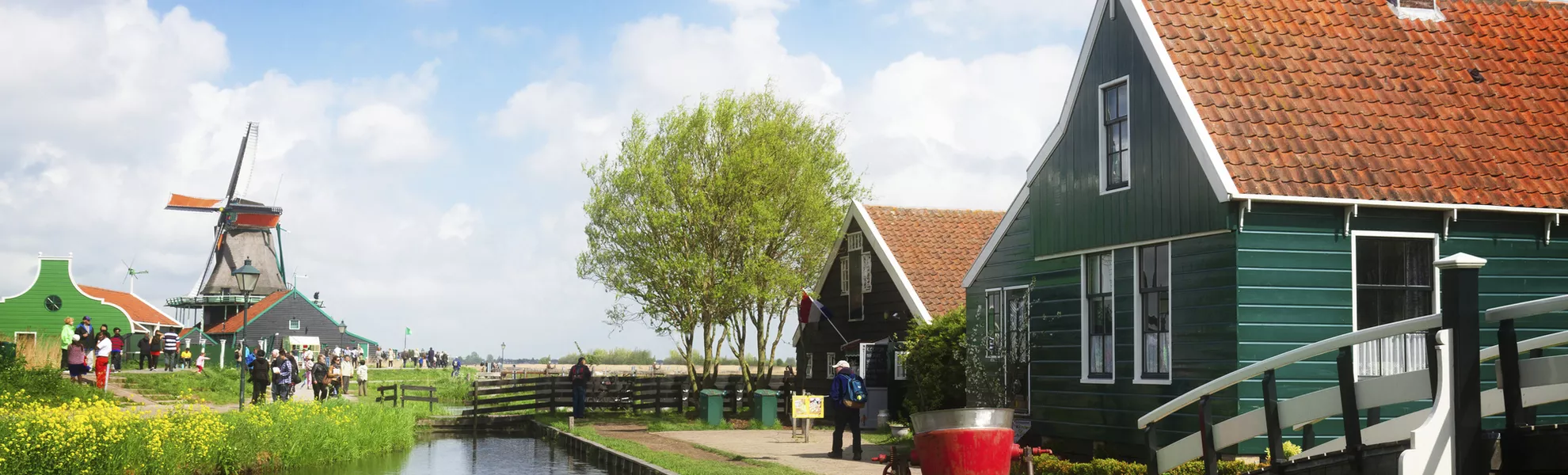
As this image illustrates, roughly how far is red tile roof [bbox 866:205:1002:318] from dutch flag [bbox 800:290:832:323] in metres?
2.74

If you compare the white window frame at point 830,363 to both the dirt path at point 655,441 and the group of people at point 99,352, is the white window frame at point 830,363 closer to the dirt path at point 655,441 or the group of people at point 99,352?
the dirt path at point 655,441

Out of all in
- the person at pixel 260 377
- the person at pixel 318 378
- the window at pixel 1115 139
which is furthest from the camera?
the person at pixel 318 378

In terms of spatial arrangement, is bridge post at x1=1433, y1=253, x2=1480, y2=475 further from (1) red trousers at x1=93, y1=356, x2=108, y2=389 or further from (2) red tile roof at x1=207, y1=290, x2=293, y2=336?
(2) red tile roof at x1=207, y1=290, x2=293, y2=336

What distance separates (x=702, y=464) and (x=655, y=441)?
665 cm

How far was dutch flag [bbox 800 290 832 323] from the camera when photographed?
108 feet

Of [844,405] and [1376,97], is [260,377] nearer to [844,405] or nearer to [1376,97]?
[844,405]

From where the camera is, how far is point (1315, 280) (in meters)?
14.7

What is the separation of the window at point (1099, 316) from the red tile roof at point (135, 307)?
203 ft

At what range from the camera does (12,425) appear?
16.4m

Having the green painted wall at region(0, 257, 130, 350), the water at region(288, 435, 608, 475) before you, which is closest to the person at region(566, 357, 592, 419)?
the water at region(288, 435, 608, 475)

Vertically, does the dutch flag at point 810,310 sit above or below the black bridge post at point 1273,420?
above

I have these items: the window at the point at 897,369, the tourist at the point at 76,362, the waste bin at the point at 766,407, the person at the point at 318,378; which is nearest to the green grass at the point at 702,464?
the window at the point at 897,369

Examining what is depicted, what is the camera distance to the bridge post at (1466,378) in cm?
750

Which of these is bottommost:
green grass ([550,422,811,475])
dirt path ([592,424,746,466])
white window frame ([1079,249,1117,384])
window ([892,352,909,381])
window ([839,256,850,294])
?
dirt path ([592,424,746,466])
